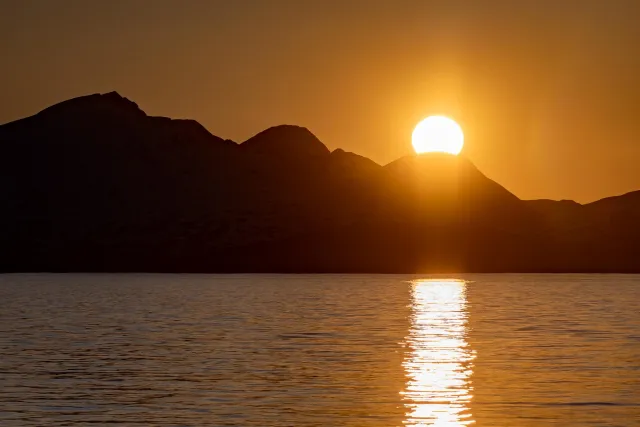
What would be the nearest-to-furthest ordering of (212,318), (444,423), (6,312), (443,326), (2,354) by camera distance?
(444,423)
(2,354)
(443,326)
(212,318)
(6,312)

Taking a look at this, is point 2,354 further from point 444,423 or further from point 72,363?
point 444,423

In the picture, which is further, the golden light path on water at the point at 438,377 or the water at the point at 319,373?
the water at the point at 319,373

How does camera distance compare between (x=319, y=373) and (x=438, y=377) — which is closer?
(x=438, y=377)

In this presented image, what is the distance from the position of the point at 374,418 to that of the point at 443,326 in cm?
5346

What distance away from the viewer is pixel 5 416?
37.8 meters

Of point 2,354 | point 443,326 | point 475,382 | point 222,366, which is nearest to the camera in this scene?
point 475,382

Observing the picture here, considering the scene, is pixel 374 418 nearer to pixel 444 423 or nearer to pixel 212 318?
pixel 444 423

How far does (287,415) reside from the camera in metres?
38.2

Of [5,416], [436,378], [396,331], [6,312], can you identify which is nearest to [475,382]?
[436,378]

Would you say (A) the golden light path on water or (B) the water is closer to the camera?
(A) the golden light path on water

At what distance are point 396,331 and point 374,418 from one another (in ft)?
146

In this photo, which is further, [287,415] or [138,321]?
[138,321]

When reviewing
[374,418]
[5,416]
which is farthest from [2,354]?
[374,418]

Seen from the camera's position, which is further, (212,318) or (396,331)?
(212,318)
